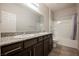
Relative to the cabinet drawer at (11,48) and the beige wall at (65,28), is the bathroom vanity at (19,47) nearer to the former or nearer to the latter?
the cabinet drawer at (11,48)

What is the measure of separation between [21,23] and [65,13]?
3.45 feet

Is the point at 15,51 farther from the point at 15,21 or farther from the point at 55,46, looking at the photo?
the point at 55,46

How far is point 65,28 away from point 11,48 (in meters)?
1.37

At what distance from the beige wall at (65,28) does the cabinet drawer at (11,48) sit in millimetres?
1121

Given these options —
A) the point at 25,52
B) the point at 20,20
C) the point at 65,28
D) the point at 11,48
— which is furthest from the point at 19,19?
the point at 65,28

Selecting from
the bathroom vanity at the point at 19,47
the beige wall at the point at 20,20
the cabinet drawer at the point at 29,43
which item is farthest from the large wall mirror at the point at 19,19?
the cabinet drawer at the point at 29,43

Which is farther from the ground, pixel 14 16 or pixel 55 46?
pixel 14 16

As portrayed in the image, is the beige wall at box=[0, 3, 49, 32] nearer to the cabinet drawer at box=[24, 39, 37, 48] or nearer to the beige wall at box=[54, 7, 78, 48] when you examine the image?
the beige wall at box=[54, 7, 78, 48]

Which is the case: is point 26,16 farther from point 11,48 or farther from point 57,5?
point 11,48

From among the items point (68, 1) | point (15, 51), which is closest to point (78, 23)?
point (68, 1)

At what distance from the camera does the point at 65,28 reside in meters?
2.01

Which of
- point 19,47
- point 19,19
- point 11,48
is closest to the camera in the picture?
point 11,48

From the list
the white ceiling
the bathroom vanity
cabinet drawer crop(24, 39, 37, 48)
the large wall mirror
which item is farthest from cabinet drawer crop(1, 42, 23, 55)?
the white ceiling

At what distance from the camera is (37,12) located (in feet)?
7.52
